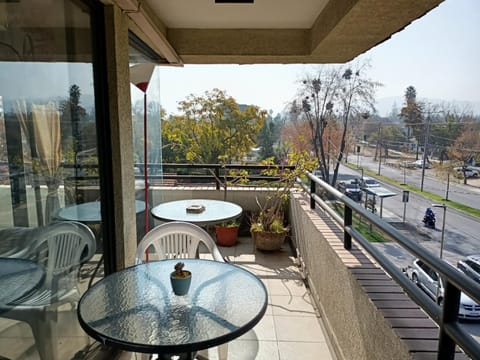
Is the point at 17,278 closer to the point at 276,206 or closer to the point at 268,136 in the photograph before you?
the point at 276,206

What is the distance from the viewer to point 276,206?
4539 millimetres

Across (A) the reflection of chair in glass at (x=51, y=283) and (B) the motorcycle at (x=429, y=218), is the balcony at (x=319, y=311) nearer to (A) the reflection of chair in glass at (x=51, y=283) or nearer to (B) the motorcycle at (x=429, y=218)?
(A) the reflection of chair in glass at (x=51, y=283)

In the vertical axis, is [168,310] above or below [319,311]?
above

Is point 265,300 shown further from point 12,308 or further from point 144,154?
point 144,154

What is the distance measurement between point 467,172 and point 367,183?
3.18ft

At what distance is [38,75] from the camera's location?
128 centimetres

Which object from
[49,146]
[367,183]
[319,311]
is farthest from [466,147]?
[49,146]

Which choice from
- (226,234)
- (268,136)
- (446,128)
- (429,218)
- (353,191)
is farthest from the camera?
(268,136)

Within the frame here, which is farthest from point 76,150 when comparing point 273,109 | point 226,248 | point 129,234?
point 273,109

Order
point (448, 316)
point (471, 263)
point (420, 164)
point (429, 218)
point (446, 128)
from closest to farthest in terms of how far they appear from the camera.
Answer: point (448, 316), point (471, 263), point (429, 218), point (446, 128), point (420, 164)

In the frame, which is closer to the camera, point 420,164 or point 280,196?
point 420,164

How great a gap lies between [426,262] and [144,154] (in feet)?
7.89

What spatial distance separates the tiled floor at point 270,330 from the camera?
1.20m

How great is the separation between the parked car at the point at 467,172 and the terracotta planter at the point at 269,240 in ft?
7.87
